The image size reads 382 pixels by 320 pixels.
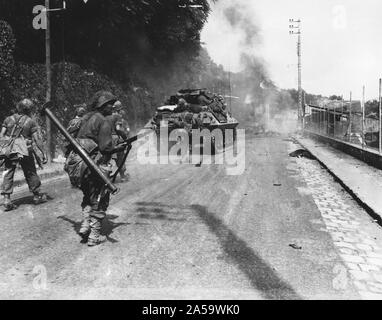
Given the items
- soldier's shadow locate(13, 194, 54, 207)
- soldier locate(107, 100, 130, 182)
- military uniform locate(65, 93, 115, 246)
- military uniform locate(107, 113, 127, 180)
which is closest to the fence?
soldier locate(107, 100, 130, 182)

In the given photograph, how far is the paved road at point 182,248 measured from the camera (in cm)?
372

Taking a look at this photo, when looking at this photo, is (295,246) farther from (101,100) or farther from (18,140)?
(18,140)

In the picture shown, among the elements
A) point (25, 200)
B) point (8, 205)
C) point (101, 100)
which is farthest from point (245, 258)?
point (25, 200)

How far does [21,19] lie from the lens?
1617cm

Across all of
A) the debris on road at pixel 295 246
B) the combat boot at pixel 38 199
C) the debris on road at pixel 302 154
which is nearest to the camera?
the debris on road at pixel 295 246

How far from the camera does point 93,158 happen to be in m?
5.12

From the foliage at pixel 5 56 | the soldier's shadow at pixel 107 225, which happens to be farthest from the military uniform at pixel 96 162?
the foliage at pixel 5 56

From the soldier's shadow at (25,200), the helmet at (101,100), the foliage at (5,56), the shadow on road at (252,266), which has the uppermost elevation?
the foliage at (5,56)

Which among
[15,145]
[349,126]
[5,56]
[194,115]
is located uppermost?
[5,56]

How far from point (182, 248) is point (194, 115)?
11584 mm

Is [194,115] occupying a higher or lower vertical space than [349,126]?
higher

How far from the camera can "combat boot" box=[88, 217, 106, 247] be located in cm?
504

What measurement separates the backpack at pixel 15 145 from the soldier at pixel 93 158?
2372 millimetres

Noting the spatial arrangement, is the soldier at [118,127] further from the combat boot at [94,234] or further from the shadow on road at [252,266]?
the shadow on road at [252,266]
